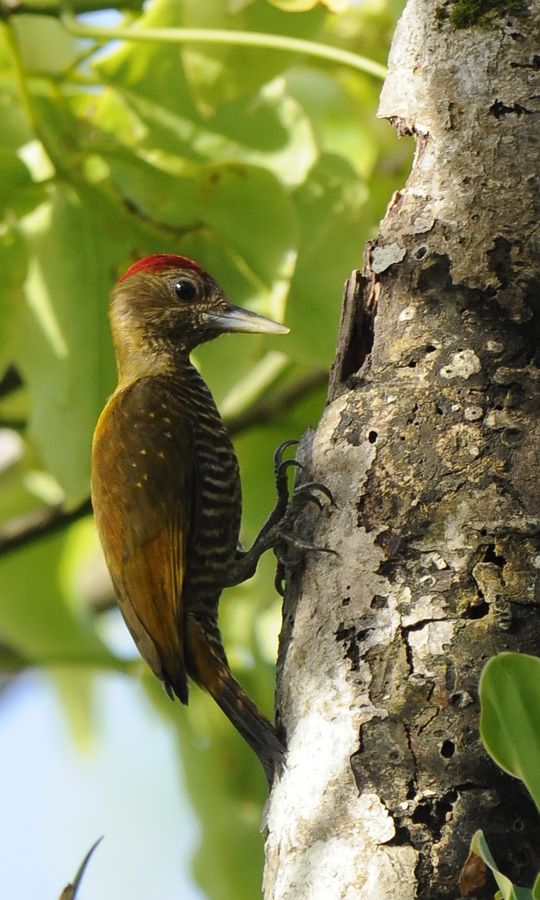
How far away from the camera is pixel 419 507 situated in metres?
1.96

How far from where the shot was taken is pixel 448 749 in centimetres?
179

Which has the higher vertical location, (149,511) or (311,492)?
(149,511)

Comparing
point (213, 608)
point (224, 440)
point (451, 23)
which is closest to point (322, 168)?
point (224, 440)

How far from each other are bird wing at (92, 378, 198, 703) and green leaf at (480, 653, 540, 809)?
3.76ft

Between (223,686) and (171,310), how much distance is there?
1.06 metres

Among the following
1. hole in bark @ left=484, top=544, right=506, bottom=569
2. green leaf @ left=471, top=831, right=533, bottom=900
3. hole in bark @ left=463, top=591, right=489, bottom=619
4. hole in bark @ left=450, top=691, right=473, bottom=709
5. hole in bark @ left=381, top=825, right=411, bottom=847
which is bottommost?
green leaf @ left=471, top=831, right=533, bottom=900

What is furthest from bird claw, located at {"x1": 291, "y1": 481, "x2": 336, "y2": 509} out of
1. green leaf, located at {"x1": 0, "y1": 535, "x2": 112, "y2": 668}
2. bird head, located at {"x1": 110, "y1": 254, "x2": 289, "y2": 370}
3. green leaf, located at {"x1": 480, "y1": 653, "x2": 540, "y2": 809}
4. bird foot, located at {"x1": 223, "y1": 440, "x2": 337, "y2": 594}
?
green leaf, located at {"x1": 0, "y1": 535, "x2": 112, "y2": 668}

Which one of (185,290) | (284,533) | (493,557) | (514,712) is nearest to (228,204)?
(185,290)

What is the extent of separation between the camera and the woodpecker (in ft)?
8.34

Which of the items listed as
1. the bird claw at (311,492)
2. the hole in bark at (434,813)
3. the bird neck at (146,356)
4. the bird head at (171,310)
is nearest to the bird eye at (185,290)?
the bird head at (171,310)

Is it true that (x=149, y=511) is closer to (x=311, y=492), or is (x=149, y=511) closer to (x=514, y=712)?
(x=311, y=492)

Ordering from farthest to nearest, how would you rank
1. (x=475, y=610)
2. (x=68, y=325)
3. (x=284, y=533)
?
1. (x=68, y=325)
2. (x=284, y=533)
3. (x=475, y=610)

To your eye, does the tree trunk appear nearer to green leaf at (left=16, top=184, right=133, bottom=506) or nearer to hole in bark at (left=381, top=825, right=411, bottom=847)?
hole in bark at (left=381, top=825, right=411, bottom=847)

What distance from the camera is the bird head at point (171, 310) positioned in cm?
301
